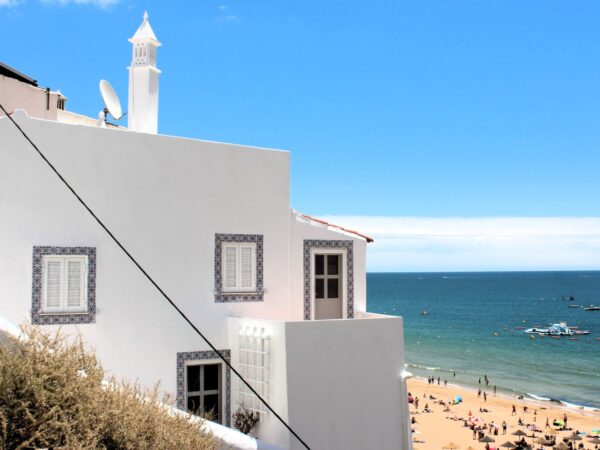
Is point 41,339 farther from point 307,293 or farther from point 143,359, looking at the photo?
point 307,293

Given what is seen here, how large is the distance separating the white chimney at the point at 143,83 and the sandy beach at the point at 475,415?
68.8 feet

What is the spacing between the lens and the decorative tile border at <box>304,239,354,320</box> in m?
15.2

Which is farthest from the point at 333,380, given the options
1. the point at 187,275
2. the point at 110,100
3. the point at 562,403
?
the point at 562,403

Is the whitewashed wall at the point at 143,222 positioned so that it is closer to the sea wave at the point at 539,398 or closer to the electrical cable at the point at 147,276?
the electrical cable at the point at 147,276

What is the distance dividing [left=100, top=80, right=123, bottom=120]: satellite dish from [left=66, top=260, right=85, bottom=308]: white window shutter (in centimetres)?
380

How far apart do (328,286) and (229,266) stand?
2.62 meters

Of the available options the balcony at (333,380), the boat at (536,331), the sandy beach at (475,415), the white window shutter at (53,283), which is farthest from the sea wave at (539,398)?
the white window shutter at (53,283)

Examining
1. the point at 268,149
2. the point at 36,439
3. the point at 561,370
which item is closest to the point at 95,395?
the point at 36,439

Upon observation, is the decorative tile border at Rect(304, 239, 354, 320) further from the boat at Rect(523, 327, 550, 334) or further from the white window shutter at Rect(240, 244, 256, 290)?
the boat at Rect(523, 327, 550, 334)

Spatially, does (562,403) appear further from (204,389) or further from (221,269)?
(221,269)

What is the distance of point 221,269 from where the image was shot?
14023 mm

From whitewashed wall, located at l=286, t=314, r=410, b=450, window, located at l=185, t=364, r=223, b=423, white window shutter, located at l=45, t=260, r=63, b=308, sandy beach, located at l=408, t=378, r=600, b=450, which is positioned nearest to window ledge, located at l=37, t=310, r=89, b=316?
white window shutter, located at l=45, t=260, r=63, b=308

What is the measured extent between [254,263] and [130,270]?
8.96ft

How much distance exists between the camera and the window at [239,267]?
46.3 feet
